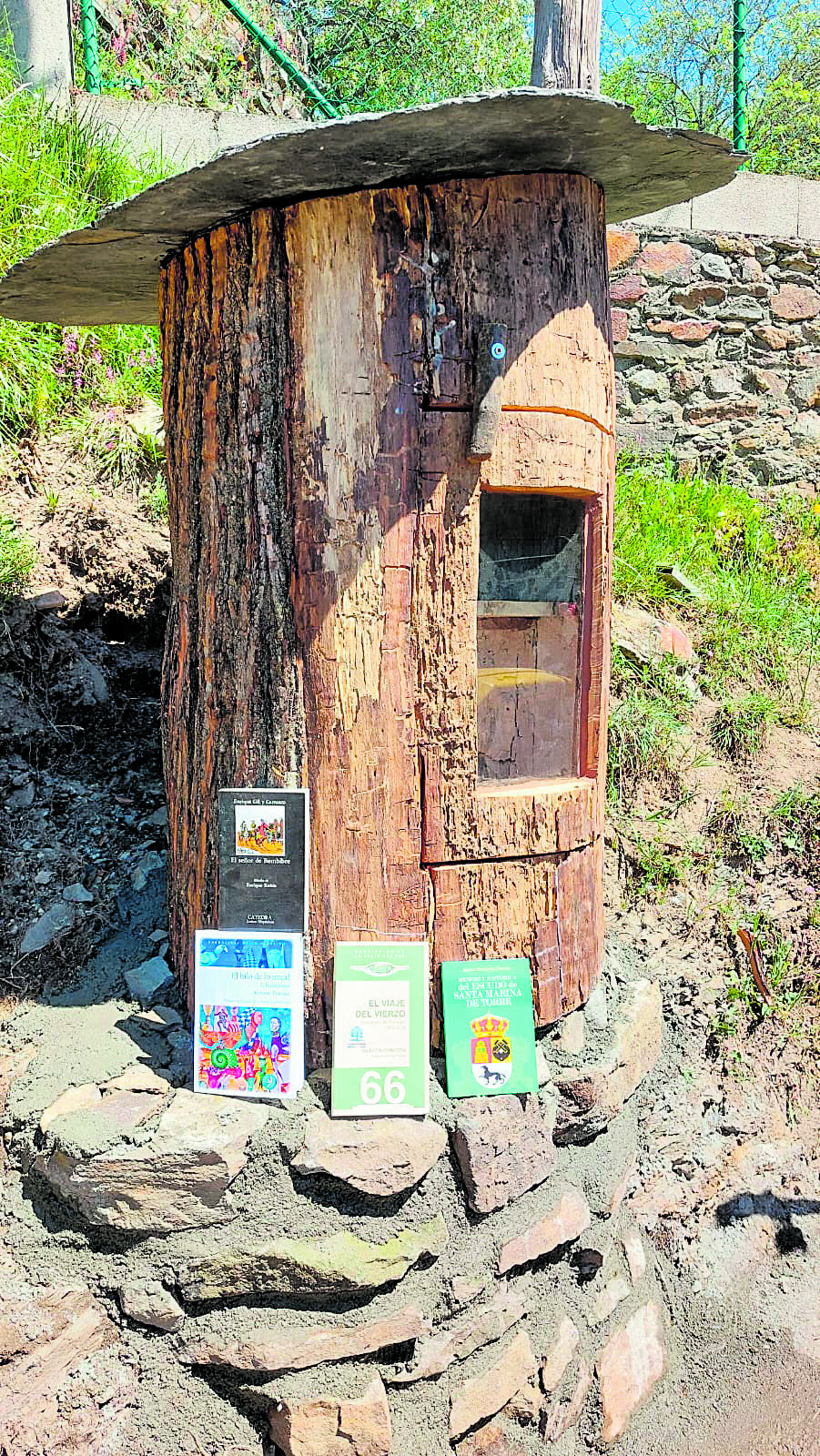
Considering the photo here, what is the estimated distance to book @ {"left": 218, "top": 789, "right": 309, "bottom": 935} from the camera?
2.45 m

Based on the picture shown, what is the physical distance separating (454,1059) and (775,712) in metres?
2.25

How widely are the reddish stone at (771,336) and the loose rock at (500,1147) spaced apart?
4.52 metres

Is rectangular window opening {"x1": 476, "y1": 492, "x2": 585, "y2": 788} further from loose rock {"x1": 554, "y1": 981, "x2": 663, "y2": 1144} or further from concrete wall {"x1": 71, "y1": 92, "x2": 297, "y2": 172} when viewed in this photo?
concrete wall {"x1": 71, "y1": 92, "x2": 297, "y2": 172}

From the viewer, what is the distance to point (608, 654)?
279cm

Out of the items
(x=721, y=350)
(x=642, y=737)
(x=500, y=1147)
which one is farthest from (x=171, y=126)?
(x=500, y=1147)

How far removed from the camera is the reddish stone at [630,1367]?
268cm

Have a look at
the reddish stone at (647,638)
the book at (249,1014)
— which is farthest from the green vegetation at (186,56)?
the book at (249,1014)

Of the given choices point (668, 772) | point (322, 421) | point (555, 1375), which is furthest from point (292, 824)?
point (668, 772)

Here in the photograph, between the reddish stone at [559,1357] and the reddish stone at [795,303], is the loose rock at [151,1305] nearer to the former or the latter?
the reddish stone at [559,1357]

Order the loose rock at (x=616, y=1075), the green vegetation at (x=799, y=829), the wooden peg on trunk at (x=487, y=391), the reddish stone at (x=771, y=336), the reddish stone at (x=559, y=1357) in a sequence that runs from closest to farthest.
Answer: the wooden peg on trunk at (x=487, y=391) < the reddish stone at (x=559, y=1357) < the loose rock at (x=616, y=1075) < the green vegetation at (x=799, y=829) < the reddish stone at (x=771, y=336)

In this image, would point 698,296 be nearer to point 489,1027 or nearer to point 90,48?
point 90,48

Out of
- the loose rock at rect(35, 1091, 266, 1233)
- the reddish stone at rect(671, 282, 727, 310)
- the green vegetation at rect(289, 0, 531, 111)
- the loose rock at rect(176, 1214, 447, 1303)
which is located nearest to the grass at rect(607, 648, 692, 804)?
the loose rock at rect(176, 1214, 447, 1303)

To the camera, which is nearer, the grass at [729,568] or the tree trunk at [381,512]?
the tree trunk at [381,512]

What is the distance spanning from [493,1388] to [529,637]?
5.96 feet
